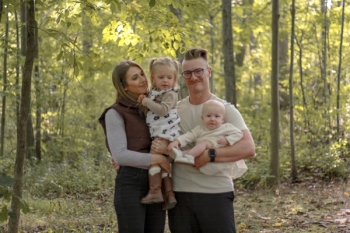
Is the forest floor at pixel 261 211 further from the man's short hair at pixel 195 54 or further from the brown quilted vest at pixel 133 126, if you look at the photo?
the man's short hair at pixel 195 54

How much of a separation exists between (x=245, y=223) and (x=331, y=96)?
5.78 meters

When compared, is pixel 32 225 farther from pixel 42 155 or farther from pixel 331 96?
pixel 331 96

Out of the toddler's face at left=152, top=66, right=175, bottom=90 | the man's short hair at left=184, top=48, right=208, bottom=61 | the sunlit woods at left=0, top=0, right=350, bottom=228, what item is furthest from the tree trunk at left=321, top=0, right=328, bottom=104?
the toddler's face at left=152, top=66, right=175, bottom=90

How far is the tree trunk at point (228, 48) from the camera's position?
1063 cm

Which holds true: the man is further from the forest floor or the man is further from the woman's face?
the forest floor

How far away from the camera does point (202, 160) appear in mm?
3227

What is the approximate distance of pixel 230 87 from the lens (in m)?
10.9

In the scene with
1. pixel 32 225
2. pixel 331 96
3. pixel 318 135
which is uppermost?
pixel 331 96

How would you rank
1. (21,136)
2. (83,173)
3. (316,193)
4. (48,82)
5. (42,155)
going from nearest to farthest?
(21,136)
(316,193)
(83,173)
(48,82)
(42,155)

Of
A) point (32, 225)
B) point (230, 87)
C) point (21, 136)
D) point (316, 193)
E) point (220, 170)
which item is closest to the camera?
point (220, 170)

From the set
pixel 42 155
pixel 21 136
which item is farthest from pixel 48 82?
pixel 21 136

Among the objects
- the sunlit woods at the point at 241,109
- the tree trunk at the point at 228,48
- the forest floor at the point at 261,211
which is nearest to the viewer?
the forest floor at the point at 261,211

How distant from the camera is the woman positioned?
3.18m

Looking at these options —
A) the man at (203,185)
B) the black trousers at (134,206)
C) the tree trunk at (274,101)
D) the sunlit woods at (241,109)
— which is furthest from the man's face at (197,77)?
the tree trunk at (274,101)
